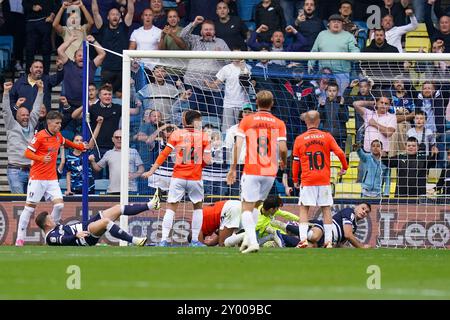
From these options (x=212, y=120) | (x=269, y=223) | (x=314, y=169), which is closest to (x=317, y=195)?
(x=314, y=169)

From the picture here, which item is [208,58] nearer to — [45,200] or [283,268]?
[45,200]

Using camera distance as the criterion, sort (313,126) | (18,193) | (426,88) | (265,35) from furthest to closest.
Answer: (265,35) < (18,193) < (426,88) < (313,126)

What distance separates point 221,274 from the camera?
12.1 metres

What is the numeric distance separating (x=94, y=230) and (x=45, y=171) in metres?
3.40

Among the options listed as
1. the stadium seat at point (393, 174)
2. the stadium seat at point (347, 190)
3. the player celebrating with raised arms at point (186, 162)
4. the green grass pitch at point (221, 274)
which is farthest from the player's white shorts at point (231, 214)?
the stadium seat at point (393, 174)

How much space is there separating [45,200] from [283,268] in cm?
1120

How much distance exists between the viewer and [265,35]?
25.5m

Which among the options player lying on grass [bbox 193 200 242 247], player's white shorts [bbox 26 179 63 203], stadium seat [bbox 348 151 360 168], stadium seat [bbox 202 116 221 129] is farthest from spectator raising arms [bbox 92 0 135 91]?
stadium seat [bbox 348 151 360 168]

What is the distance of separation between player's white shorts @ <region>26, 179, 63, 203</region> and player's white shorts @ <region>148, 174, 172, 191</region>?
75.8 inches

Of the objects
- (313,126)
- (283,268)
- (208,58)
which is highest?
(208,58)

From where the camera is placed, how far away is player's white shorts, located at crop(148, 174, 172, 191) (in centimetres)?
2209

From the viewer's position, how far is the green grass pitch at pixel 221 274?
33.3 ft
